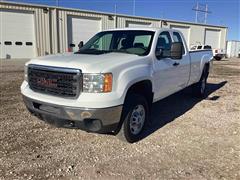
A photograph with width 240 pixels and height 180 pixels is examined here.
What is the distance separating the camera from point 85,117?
367 cm

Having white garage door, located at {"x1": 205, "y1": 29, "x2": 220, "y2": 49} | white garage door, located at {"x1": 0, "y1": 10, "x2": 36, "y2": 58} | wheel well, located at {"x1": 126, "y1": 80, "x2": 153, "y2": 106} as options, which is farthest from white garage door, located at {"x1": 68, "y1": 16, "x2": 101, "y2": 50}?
wheel well, located at {"x1": 126, "y1": 80, "x2": 153, "y2": 106}

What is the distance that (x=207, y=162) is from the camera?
3820 mm

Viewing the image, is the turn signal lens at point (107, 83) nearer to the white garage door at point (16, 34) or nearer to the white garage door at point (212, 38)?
the white garage door at point (16, 34)

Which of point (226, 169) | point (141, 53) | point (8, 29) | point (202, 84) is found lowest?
A: point (226, 169)

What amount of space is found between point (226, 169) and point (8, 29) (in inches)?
946

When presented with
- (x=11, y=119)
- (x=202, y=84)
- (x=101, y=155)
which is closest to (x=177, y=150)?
(x=101, y=155)

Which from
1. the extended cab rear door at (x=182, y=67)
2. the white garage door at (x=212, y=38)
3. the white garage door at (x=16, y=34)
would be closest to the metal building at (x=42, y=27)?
the white garage door at (x=16, y=34)

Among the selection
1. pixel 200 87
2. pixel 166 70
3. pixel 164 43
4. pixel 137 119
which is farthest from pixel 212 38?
pixel 137 119

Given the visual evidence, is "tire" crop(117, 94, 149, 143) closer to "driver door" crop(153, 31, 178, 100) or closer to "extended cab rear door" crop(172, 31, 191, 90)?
"driver door" crop(153, 31, 178, 100)

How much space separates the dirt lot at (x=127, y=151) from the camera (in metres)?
3.48

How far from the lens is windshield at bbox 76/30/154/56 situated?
4.89 m

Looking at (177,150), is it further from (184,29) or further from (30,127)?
(184,29)

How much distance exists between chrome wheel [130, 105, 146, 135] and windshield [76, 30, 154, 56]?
39.7 inches

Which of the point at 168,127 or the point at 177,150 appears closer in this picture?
the point at 177,150
